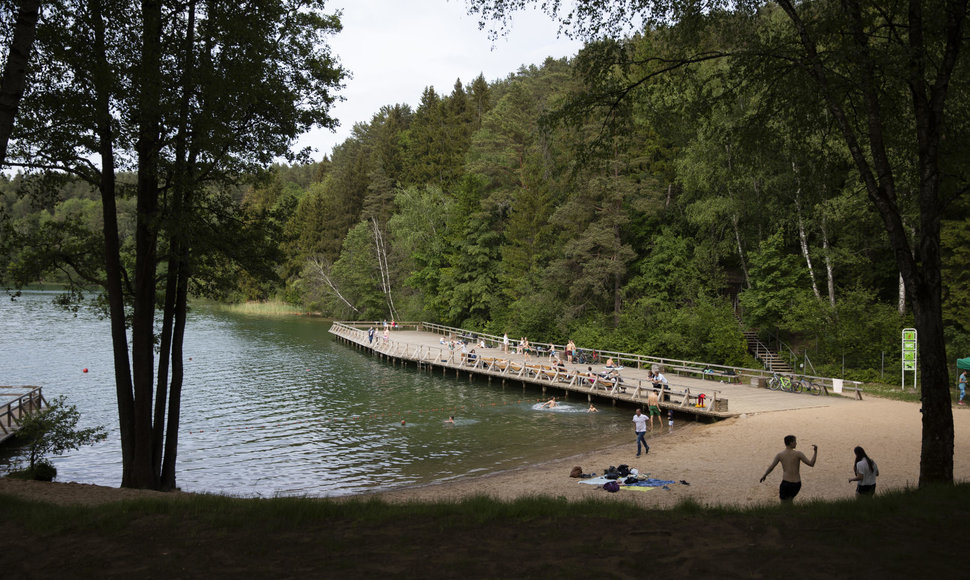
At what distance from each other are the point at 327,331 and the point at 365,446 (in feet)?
149

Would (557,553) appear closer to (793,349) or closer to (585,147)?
(585,147)

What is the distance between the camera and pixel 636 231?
42344mm

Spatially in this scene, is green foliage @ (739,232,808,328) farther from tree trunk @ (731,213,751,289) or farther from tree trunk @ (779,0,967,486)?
tree trunk @ (779,0,967,486)

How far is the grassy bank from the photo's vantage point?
6035 mm

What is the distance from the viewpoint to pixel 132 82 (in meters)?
11.8

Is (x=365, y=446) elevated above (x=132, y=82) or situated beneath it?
situated beneath

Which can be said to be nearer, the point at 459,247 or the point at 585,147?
the point at 585,147

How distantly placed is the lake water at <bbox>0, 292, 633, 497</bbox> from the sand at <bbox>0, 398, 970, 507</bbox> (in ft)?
5.48

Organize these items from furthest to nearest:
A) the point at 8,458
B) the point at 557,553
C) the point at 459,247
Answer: the point at 459,247, the point at 8,458, the point at 557,553

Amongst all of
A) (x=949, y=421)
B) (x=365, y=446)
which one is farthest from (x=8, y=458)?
(x=949, y=421)

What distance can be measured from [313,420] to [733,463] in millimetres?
16678

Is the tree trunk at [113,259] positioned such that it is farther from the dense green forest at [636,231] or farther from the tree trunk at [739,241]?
the tree trunk at [739,241]

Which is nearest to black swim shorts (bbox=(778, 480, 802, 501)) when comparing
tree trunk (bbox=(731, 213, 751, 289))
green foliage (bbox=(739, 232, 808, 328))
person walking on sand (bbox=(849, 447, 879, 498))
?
person walking on sand (bbox=(849, 447, 879, 498))

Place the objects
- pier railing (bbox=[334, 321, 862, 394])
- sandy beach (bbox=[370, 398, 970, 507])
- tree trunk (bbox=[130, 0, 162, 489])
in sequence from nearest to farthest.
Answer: tree trunk (bbox=[130, 0, 162, 489]) < sandy beach (bbox=[370, 398, 970, 507]) < pier railing (bbox=[334, 321, 862, 394])
